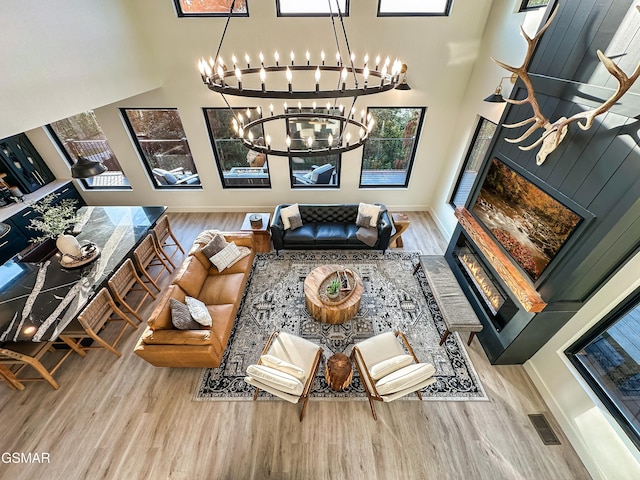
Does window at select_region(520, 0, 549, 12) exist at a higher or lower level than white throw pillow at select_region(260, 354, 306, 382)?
higher

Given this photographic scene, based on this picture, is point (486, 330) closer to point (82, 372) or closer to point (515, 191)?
point (515, 191)

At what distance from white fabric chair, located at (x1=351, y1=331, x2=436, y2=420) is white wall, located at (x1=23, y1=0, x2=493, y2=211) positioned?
389 centimetres

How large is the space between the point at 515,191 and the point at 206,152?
18.3 feet

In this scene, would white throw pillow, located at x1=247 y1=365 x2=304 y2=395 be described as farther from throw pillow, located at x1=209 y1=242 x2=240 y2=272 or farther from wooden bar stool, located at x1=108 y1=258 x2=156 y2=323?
wooden bar stool, located at x1=108 y1=258 x2=156 y2=323

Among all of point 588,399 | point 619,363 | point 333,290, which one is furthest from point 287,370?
point 619,363

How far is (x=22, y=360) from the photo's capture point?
2.89 metres

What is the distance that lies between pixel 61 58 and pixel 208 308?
3.47 metres

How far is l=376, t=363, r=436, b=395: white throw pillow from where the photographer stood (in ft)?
8.40

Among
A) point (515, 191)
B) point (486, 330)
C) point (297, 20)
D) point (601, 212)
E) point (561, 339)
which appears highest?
point (297, 20)

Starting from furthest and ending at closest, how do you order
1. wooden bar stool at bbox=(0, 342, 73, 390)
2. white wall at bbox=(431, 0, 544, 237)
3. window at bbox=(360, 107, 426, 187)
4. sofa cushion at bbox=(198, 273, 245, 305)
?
1. window at bbox=(360, 107, 426, 187)
2. sofa cushion at bbox=(198, 273, 245, 305)
3. white wall at bbox=(431, 0, 544, 237)
4. wooden bar stool at bbox=(0, 342, 73, 390)

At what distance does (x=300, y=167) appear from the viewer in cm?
605

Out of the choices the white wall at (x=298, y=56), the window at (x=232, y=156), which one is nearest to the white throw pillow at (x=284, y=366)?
the white wall at (x=298, y=56)

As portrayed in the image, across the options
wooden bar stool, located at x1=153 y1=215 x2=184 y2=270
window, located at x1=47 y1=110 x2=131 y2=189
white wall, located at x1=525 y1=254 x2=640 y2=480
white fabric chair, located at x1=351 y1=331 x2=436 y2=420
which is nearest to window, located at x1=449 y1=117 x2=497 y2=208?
white wall, located at x1=525 y1=254 x2=640 y2=480

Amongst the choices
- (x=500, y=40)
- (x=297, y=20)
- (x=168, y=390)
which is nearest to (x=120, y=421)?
(x=168, y=390)
